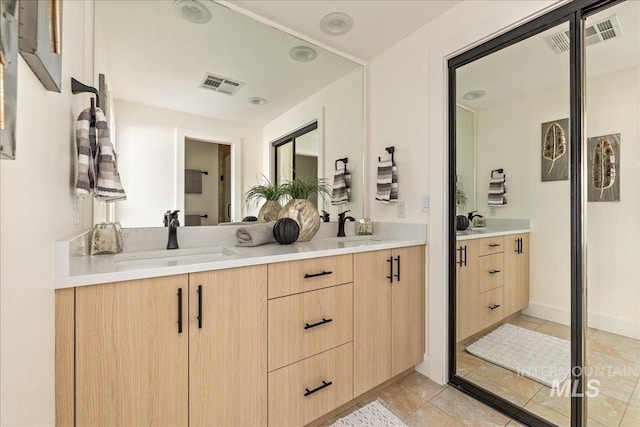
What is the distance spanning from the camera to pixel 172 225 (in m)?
1.58

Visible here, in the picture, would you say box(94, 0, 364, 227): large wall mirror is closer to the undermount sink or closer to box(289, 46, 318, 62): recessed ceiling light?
box(289, 46, 318, 62): recessed ceiling light

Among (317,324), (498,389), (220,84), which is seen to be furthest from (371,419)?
(220,84)

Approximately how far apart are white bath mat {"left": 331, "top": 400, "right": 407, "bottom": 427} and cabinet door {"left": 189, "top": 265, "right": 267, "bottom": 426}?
52 cm

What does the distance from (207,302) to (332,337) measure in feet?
2.30

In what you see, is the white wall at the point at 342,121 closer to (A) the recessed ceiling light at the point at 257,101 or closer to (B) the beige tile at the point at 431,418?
(A) the recessed ceiling light at the point at 257,101

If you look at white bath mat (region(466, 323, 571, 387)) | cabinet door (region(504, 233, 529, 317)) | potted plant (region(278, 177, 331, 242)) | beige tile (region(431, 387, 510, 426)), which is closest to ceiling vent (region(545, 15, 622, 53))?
cabinet door (region(504, 233, 529, 317))

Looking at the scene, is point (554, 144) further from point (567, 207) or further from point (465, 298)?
point (465, 298)

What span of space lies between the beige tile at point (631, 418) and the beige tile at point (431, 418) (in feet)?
2.33

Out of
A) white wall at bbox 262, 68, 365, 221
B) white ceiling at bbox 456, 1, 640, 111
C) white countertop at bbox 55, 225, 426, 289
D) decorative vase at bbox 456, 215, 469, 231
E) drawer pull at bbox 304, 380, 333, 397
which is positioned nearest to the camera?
white countertop at bbox 55, 225, 426, 289

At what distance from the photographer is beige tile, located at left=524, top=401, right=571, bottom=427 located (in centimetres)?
143

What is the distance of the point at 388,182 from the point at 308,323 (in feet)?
4.02

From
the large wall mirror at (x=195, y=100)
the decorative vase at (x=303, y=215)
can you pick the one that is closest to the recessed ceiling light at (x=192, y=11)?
the large wall mirror at (x=195, y=100)

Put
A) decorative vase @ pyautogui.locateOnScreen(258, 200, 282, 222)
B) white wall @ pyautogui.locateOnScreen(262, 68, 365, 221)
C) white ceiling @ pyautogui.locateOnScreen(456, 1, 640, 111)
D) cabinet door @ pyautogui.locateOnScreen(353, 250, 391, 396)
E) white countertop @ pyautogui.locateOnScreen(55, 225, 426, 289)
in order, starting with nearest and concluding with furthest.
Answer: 1. white countertop @ pyautogui.locateOnScreen(55, 225, 426, 289)
2. white ceiling @ pyautogui.locateOnScreen(456, 1, 640, 111)
3. cabinet door @ pyautogui.locateOnScreen(353, 250, 391, 396)
4. decorative vase @ pyautogui.locateOnScreen(258, 200, 282, 222)
5. white wall @ pyautogui.locateOnScreen(262, 68, 365, 221)

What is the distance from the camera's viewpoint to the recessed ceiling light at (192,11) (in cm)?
164
